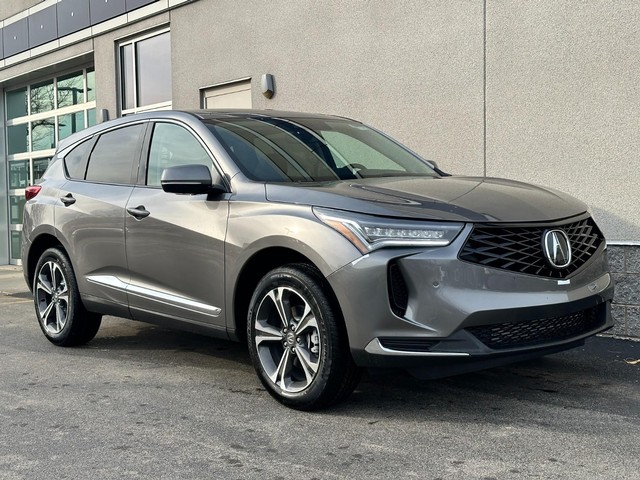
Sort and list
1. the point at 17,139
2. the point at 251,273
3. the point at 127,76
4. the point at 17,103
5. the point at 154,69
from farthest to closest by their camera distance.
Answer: the point at 17,103
the point at 17,139
the point at 127,76
the point at 154,69
the point at 251,273

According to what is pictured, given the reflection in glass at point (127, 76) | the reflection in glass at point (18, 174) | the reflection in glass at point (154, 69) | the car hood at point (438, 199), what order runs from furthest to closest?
→ the reflection in glass at point (18, 174)
the reflection in glass at point (127, 76)
the reflection in glass at point (154, 69)
the car hood at point (438, 199)

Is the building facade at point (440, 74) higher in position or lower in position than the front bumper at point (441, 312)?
higher

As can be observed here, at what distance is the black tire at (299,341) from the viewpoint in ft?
13.4

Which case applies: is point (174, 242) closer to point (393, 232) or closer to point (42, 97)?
point (393, 232)

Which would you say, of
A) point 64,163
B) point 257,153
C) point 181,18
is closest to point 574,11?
point 257,153

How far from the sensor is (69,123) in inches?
596

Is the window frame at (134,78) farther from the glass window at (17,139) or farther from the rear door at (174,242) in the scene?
the rear door at (174,242)

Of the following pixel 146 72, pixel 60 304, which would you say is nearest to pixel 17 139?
pixel 146 72

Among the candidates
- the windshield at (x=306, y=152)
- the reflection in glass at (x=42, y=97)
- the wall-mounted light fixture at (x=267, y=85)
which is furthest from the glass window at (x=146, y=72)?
the windshield at (x=306, y=152)

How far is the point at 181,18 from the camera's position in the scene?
11.4 meters

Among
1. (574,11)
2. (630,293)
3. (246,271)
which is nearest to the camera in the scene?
(246,271)

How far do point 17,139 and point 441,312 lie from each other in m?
15.0

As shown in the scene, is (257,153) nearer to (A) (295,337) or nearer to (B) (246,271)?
(B) (246,271)

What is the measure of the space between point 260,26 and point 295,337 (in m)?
6.68
